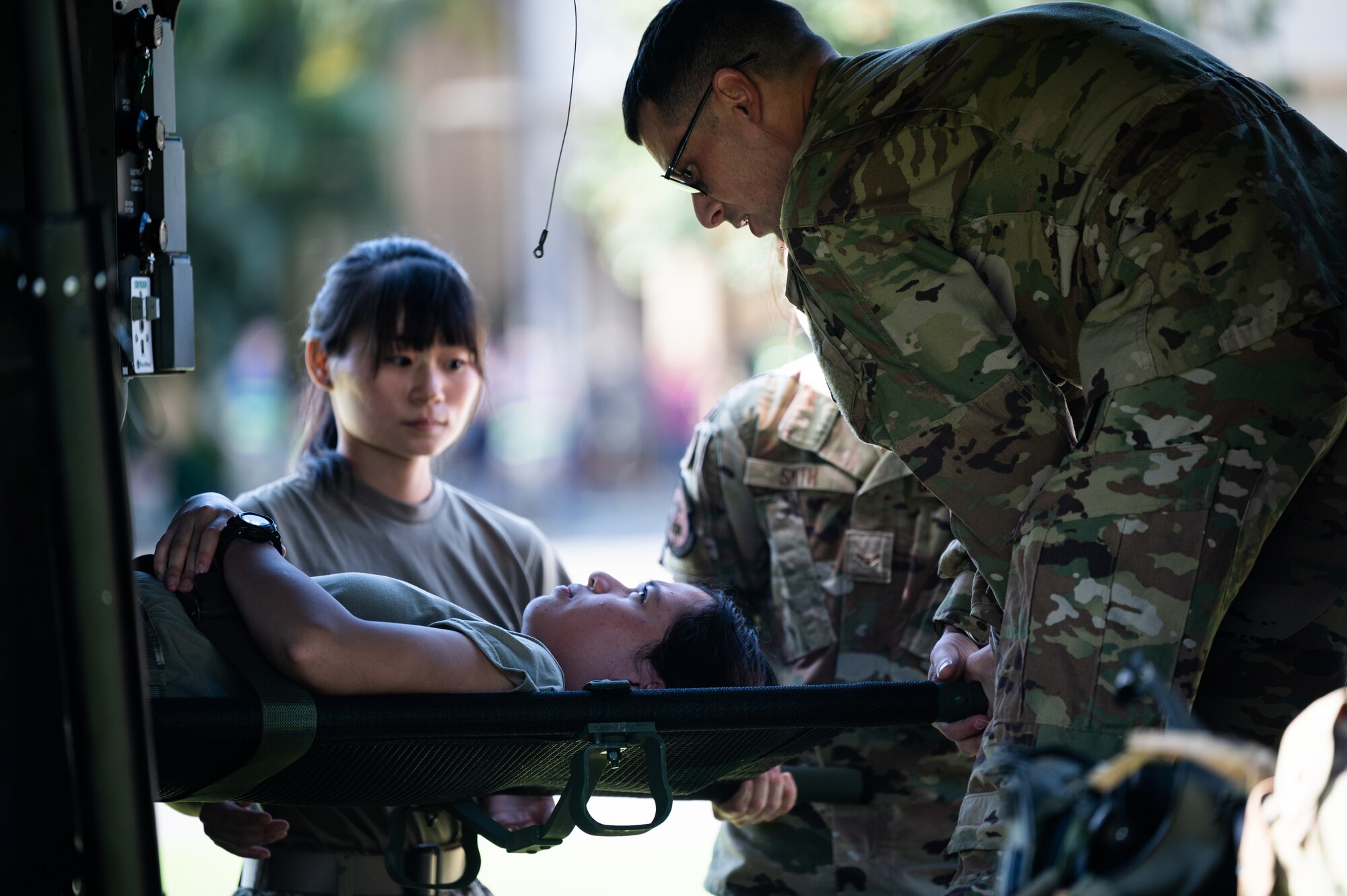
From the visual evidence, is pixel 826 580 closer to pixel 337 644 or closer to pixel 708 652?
pixel 708 652

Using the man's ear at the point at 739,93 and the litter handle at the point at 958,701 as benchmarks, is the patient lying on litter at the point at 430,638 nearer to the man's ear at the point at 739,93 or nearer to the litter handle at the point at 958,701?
the litter handle at the point at 958,701

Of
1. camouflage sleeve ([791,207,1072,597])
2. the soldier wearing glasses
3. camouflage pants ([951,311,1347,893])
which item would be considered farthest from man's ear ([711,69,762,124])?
camouflage pants ([951,311,1347,893])

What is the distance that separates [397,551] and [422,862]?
676 mm

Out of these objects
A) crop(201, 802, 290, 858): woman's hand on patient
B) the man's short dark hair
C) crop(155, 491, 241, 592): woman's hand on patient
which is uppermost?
the man's short dark hair

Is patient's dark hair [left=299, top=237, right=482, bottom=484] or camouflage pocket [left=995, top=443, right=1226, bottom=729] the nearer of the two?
camouflage pocket [left=995, top=443, right=1226, bottom=729]

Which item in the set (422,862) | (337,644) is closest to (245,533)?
(337,644)

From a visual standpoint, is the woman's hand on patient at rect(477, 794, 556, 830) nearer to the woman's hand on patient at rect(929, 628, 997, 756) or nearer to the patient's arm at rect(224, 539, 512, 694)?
the patient's arm at rect(224, 539, 512, 694)

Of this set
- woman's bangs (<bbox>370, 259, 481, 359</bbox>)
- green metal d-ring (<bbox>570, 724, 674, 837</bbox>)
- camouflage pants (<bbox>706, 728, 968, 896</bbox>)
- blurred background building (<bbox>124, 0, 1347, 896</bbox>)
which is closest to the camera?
green metal d-ring (<bbox>570, 724, 674, 837</bbox>)

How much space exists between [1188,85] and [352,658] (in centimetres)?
156

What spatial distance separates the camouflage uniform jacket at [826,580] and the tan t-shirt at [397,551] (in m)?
0.37

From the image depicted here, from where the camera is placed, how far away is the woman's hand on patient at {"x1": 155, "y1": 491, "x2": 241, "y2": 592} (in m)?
2.38

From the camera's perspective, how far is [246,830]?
110 inches

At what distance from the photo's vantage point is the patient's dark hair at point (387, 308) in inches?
126

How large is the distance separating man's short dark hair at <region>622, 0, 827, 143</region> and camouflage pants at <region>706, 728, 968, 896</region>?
4.90ft
